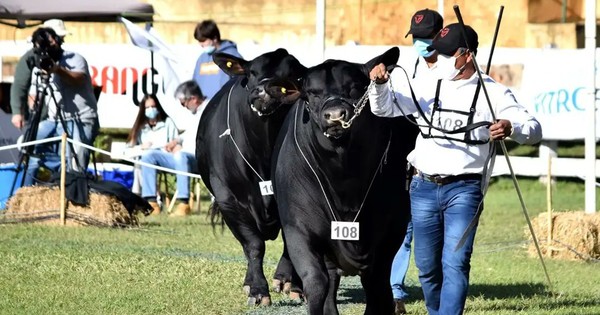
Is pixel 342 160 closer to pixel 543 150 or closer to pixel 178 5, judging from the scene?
pixel 543 150

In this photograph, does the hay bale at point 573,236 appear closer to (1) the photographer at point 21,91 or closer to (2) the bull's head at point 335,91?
(2) the bull's head at point 335,91

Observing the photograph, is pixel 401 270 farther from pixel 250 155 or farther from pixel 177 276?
pixel 177 276

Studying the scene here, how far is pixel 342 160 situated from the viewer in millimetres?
8359

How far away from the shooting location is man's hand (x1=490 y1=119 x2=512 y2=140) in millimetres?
7828

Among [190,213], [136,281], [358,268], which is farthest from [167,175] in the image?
[358,268]

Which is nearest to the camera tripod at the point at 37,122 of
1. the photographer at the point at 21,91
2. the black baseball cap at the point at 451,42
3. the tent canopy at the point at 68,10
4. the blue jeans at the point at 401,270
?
the photographer at the point at 21,91

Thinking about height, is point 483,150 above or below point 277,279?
above

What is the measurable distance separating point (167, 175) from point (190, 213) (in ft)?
5.76

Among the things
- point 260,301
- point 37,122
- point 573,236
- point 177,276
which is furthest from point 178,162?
point 260,301

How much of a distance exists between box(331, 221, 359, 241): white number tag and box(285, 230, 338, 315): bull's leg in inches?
6.8

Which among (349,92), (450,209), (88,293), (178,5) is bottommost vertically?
(88,293)

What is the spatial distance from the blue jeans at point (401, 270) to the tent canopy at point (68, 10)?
9.51 metres

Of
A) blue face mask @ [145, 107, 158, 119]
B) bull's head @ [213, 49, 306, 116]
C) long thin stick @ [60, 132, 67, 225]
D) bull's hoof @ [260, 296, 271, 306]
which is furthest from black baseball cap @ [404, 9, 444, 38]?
blue face mask @ [145, 107, 158, 119]

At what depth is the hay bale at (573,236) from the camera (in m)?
13.6
